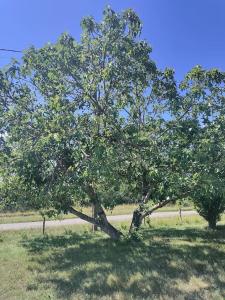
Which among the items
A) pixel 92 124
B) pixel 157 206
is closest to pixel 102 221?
pixel 157 206

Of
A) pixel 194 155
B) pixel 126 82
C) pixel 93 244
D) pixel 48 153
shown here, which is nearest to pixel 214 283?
pixel 194 155

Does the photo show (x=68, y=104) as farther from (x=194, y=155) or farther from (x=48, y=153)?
(x=194, y=155)

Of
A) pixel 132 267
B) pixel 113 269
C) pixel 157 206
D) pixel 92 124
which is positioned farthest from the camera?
pixel 157 206

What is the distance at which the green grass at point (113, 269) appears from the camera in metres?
7.42

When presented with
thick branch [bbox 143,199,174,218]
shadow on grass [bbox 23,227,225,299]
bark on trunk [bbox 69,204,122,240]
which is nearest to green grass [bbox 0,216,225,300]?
shadow on grass [bbox 23,227,225,299]

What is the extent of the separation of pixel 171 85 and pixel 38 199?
17.1 ft

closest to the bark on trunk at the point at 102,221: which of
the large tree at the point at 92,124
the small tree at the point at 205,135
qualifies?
the large tree at the point at 92,124

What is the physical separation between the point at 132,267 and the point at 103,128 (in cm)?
372

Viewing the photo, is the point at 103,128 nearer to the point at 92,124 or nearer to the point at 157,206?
the point at 92,124

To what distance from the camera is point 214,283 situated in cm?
797

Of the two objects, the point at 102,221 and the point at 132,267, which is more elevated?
the point at 102,221

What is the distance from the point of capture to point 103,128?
36.1 ft

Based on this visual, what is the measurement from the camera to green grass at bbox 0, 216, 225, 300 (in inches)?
292

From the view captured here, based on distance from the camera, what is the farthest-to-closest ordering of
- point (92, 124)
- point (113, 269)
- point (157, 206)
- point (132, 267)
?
1. point (157, 206)
2. point (92, 124)
3. point (132, 267)
4. point (113, 269)
